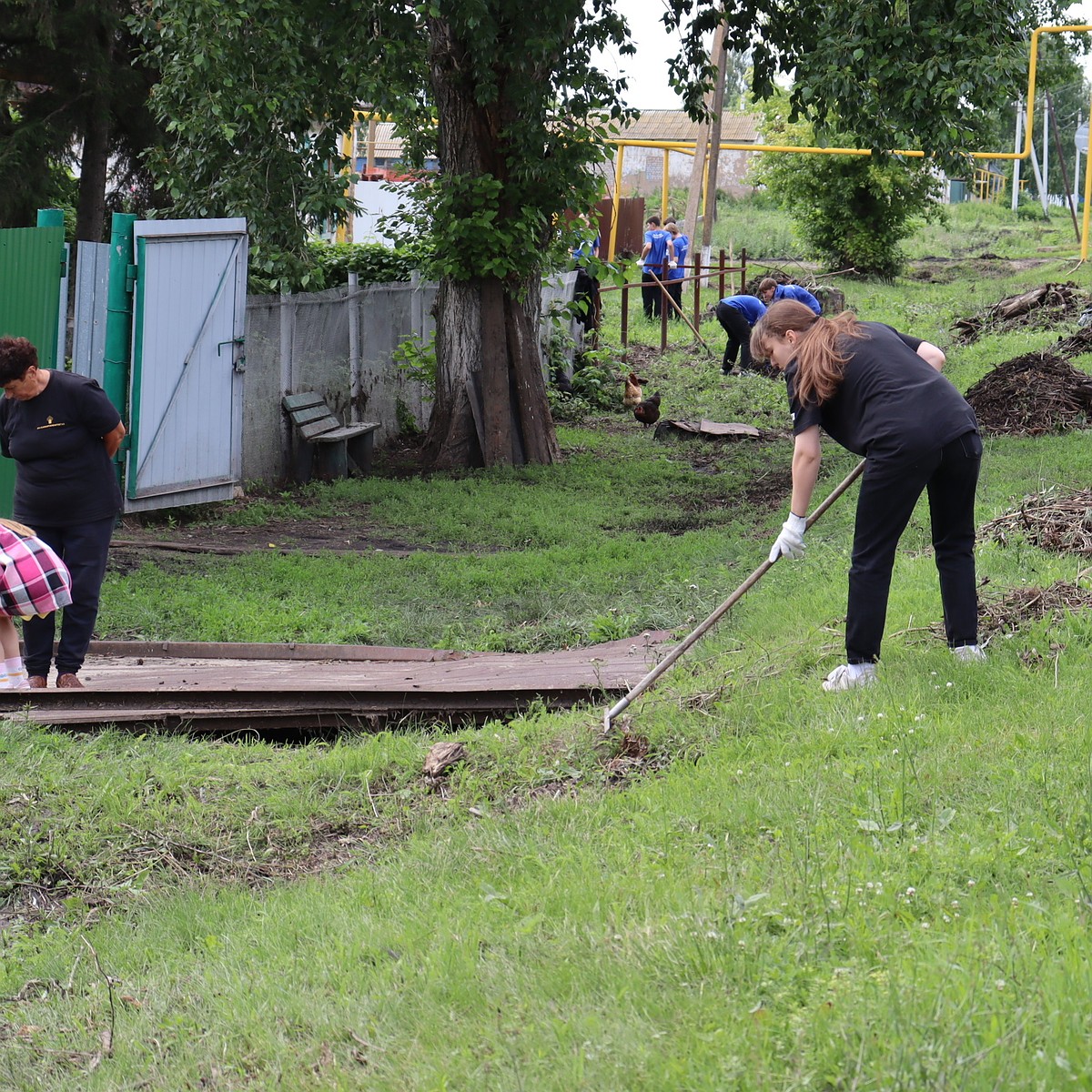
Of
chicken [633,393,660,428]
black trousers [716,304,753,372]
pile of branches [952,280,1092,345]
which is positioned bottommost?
chicken [633,393,660,428]

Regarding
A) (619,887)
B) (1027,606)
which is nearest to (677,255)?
(1027,606)

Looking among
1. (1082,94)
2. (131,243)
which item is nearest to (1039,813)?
(131,243)

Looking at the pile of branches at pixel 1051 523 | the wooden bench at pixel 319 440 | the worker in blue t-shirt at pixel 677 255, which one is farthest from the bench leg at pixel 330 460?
the worker in blue t-shirt at pixel 677 255

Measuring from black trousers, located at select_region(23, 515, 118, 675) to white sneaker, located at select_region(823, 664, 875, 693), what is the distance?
3.87 m

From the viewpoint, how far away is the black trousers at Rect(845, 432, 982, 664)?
5.12m

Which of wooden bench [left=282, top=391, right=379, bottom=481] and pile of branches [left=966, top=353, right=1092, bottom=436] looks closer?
wooden bench [left=282, top=391, right=379, bottom=481]

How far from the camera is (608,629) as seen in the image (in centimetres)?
786

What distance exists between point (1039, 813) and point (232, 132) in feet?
34.5

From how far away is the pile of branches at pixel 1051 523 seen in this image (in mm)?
7309

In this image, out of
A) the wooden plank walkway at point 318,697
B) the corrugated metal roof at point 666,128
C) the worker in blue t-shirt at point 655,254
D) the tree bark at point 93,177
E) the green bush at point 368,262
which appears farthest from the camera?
the corrugated metal roof at point 666,128

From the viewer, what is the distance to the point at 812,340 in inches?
205

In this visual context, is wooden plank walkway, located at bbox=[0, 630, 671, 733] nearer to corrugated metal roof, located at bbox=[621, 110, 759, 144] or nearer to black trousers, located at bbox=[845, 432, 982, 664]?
Answer: black trousers, located at bbox=[845, 432, 982, 664]

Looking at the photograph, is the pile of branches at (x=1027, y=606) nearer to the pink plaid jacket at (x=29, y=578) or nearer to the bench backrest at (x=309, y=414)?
the pink plaid jacket at (x=29, y=578)

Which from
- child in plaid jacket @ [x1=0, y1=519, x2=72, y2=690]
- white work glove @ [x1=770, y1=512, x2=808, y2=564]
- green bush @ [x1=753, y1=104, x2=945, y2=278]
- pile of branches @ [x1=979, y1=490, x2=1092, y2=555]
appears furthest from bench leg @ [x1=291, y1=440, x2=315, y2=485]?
green bush @ [x1=753, y1=104, x2=945, y2=278]
